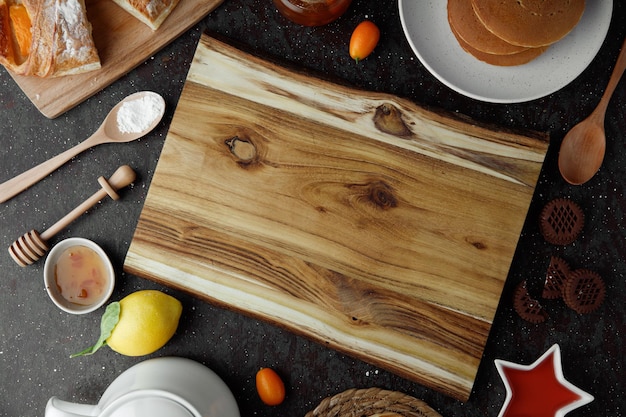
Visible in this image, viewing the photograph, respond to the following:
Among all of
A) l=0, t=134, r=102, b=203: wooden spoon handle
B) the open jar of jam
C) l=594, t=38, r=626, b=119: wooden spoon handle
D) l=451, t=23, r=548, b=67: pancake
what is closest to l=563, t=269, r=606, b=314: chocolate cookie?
l=594, t=38, r=626, b=119: wooden spoon handle

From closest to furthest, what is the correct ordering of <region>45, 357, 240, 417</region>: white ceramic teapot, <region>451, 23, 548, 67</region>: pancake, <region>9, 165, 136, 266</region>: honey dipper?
<region>45, 357, 240, 417</region>: white ceramic teapot, <region>451, 23, 548, 67</region>: pancake, <region>9, 165, 136, 266</region>: honey dipper

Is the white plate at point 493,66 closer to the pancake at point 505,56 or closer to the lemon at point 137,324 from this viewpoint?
the pancake at point 505,56

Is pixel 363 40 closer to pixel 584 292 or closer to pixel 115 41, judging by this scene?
pixel 115 41

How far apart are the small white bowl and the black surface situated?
0.04 metres

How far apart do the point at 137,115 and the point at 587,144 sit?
3.07 ft

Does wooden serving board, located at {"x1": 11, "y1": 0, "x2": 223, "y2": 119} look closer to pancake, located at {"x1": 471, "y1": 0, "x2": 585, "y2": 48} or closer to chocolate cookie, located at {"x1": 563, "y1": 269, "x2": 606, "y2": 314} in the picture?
pancake, located at {"x1": 471, "y1": 0, "x2": 585, "y2": 48}

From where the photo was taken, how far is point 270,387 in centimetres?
117

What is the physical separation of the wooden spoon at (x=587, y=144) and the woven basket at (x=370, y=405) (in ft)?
1.82

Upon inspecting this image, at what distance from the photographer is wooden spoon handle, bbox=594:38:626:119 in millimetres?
1161

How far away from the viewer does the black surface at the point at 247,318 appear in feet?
3.90

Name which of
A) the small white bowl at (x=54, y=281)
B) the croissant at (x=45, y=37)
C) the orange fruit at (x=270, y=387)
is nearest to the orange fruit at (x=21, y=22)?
the croissant at (x=45, y=37)

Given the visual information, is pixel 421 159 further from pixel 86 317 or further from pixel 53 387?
pixel 53 387

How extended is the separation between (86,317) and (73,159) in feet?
1.12

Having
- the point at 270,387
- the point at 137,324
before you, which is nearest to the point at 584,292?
the point at 270,387
